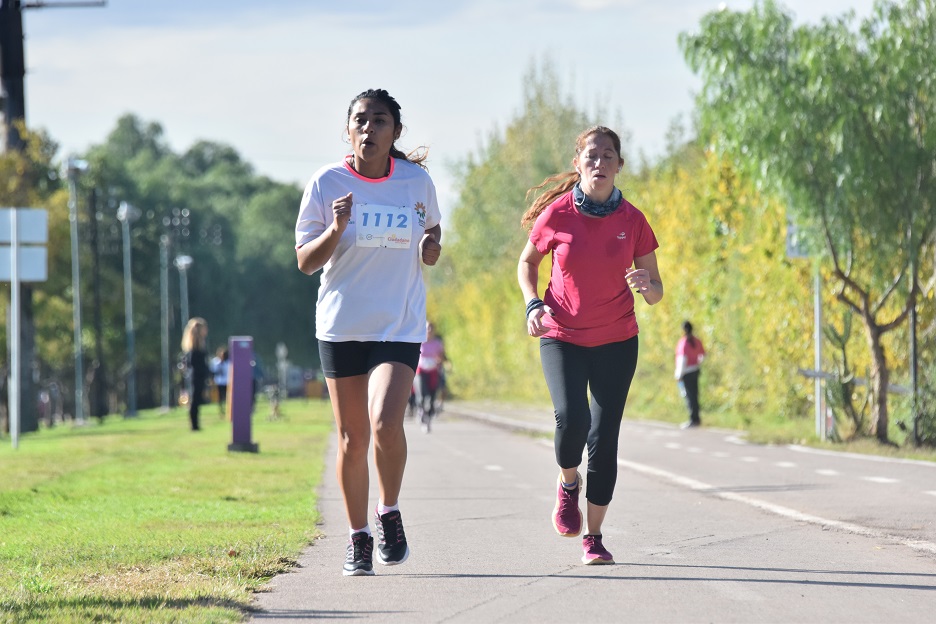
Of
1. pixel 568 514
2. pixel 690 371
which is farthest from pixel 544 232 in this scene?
pixel 690 371

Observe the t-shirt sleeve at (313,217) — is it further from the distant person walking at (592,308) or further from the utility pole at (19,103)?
the utility pole at (19,103)

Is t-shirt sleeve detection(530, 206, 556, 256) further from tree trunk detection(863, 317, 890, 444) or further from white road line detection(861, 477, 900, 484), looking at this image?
tree trunk detection(863, 317, 890, 444)

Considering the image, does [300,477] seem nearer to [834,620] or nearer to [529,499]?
[529,499]

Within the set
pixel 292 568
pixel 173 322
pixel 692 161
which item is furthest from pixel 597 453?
pixel 173 322

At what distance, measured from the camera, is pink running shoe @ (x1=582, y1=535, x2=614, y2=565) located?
756 cm

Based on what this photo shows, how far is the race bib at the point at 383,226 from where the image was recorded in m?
7.18

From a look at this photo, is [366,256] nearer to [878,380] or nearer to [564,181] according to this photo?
[564,181]

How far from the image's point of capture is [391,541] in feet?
24.3

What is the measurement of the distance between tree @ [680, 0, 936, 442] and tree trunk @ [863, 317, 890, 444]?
0.43 metres

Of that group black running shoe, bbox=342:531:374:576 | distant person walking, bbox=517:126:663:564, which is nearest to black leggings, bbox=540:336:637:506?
distant person walking, bbox=517:126:663:564

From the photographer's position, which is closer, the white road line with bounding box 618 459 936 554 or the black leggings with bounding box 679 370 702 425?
the white road line with bounding box 618 459 936 554

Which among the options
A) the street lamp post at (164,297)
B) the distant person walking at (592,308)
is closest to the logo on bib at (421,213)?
the distant person walking at (592,308)

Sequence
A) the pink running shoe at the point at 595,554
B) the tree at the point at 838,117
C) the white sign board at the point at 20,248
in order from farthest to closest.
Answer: the white sign board at the point at 20,248 → the tree at the point at 838,117 → the pink running shoe at the point at 595,554

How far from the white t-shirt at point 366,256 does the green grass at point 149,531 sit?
1239 mm
